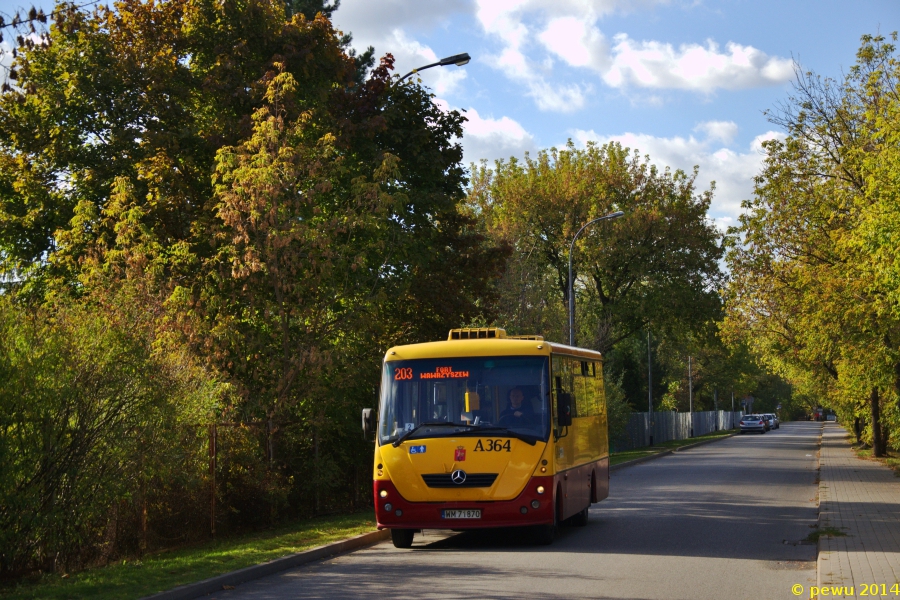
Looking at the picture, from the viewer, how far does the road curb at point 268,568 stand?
33.4 feet

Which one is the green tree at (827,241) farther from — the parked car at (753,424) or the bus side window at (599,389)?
the parked car at (753,424)

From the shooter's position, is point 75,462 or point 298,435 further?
point 298,435

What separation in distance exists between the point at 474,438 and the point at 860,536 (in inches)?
222

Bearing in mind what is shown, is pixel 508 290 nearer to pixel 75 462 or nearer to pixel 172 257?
pixel 172 257

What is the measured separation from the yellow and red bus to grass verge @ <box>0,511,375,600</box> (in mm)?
1514

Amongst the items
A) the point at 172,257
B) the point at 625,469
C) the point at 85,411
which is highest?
the point at 172,257

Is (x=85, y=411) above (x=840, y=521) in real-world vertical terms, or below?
above

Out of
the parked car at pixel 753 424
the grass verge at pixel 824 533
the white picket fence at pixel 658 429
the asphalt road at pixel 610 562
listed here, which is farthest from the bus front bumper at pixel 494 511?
the parked car at pixel 753 424

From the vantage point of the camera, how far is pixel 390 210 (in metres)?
20.8

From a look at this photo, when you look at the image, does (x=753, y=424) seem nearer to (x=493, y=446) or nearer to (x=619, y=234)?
(x=619, y=234)

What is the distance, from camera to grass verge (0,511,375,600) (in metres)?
10.0

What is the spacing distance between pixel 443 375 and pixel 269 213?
18.4ft

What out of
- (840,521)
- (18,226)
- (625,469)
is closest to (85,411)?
(840,521)

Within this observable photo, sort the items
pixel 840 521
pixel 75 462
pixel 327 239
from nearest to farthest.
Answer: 1. pixel 75 462
2. pixel 840 521
3. pixel 327 239
